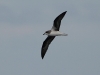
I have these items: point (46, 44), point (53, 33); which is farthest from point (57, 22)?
point (46, 44)

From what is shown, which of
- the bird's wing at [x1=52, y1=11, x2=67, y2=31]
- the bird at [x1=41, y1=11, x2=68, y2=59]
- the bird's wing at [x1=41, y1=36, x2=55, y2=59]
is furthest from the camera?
the bird's wing at [x1=41, y1=36, x2=55, y2=59]

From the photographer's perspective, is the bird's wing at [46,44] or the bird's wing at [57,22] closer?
the bird's wing at [57,22]

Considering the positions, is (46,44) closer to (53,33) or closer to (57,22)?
(53,33)

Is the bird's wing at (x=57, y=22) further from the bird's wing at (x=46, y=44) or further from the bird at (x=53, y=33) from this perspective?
the bird's wing at (x=46, y=44)

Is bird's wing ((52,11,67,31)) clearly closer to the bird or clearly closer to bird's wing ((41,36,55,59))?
the bird

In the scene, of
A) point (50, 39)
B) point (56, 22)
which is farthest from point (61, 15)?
point (50, 39)

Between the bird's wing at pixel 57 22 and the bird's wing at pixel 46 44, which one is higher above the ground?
the bird's wing at pixel 57 22

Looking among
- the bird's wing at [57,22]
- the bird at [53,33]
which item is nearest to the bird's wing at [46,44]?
the bird at [53,33]

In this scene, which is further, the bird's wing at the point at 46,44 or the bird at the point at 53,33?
the bird's wing at the point at 46,44

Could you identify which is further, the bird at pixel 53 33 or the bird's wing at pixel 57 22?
the bird at pixel 53 33

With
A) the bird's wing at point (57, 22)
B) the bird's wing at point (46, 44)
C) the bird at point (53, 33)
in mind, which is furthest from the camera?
the bird's wing at point (46, 44)

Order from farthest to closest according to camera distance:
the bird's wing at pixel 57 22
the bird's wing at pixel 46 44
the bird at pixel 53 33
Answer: the bird's wing at pixel 46 44 → the bird at pixel 53 33 → the bird's wing at pixel 57 22

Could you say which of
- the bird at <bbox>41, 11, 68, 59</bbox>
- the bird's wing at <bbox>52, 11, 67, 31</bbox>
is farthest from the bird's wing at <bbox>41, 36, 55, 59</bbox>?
the bird's wing at <bbox>52, 11, 67, 31</bbox>

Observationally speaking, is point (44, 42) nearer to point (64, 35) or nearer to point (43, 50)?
point (43, 50)
